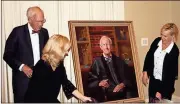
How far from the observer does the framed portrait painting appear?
3197 millimetres

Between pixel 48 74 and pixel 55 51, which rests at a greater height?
pixel 55 51

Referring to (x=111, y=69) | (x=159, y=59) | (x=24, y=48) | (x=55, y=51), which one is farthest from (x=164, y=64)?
(x=24, y=48)

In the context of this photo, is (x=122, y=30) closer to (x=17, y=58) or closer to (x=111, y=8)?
(x=111, y=8)

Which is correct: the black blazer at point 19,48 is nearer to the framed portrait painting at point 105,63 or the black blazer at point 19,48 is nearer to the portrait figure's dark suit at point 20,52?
the portrait figure's dark suit at point 20,52

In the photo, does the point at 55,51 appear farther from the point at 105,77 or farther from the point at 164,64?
the point at 164,64

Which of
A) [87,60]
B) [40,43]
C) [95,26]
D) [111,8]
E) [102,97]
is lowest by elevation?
[102,97]

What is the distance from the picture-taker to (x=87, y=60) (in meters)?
3.25

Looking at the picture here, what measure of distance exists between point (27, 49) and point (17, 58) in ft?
0.47

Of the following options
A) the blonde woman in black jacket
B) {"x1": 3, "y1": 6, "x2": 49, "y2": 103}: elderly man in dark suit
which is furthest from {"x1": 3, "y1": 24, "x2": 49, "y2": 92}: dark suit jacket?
the blonde woman in black jacket

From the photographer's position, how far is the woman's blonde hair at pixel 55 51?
2.23 metres

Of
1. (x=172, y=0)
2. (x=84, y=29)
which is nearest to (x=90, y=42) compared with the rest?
(x=84, y=29)

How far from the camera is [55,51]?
7.29 ft

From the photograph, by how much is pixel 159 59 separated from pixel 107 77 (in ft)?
2.12

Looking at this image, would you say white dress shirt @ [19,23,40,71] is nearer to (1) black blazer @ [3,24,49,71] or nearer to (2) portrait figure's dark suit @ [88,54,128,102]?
(1) black blazer @ [3,24,49,71]
